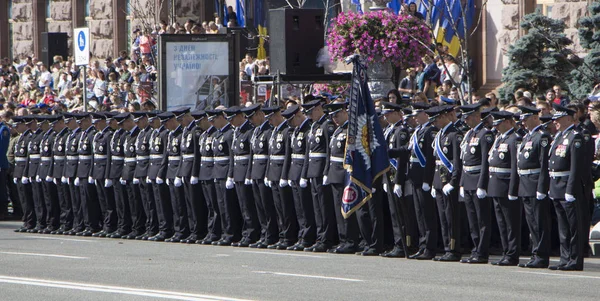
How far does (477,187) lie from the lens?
48.0 feet

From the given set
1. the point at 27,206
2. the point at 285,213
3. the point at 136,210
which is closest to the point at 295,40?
the point at 285,213

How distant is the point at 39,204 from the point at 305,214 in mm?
6455

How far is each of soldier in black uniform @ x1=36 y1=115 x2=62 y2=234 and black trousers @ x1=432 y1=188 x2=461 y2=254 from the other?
7983 mm

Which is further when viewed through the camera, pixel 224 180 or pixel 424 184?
pixel 224 180

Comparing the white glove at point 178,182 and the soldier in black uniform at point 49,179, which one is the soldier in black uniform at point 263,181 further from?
the soldier in black uniform at point 49,179

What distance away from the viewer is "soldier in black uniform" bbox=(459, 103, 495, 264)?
14609 mm

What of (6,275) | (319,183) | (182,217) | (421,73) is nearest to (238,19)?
(421,73)

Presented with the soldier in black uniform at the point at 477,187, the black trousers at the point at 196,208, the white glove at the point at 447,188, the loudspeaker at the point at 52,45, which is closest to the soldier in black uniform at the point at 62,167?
the black trousers at the point at 196,208

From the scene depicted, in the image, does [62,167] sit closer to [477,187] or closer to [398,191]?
[398,191]

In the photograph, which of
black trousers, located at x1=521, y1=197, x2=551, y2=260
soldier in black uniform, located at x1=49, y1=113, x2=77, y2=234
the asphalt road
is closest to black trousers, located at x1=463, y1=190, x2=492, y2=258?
the asphalt road

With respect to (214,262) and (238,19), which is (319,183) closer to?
(214,262)

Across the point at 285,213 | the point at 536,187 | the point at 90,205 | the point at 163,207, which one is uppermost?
the point at 536,187

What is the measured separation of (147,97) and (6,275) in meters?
12.4

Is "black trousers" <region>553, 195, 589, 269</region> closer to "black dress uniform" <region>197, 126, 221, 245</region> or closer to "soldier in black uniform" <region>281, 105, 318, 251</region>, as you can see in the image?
"soldier in black uniform" <region>281, 105, 318, 251</region>
